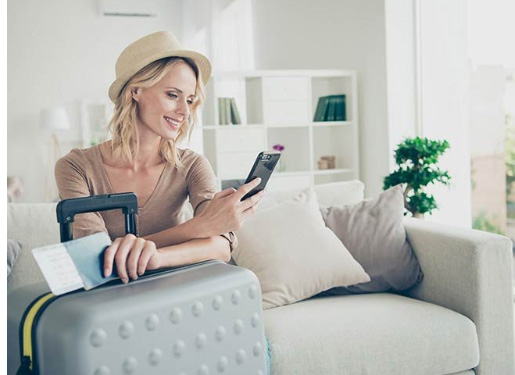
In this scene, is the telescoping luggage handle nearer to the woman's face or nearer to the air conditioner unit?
the woman's face

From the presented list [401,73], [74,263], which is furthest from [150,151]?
[401,73]

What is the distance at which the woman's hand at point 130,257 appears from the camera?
1022 millimetres

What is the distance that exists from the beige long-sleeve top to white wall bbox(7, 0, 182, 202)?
635 cm

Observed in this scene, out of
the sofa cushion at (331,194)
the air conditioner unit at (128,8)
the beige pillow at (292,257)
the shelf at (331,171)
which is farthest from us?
the air conditioner unit at (128,8)

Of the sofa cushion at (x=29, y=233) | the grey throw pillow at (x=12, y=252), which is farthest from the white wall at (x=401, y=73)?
the grey throw pillow at (x=12, y=252)

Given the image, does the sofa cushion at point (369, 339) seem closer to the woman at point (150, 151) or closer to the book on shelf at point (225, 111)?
the woman at point (150, 151)

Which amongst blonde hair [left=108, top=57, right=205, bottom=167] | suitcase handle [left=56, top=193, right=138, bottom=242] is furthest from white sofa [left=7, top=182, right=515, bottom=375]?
suitcase handle [left=56, top=193, right=138, bottom=242]

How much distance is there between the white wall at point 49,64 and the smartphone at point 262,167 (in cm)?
671

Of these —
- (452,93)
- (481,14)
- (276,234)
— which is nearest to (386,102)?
(452,93)

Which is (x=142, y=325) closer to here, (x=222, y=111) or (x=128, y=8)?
(x=222, y=111)

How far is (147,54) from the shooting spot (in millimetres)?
1659

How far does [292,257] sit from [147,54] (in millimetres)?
912

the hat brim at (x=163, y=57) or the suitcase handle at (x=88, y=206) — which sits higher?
the hat brim at (x=163, y=57)

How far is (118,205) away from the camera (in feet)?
3.58
